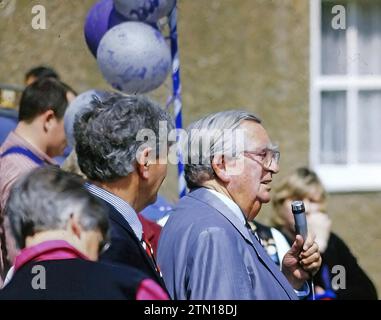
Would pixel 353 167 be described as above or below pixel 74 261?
above

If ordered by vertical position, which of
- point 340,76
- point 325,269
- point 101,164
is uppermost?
point 340,76

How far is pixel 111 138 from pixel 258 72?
4.81 m

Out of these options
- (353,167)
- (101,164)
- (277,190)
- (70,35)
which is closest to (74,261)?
(101,164)

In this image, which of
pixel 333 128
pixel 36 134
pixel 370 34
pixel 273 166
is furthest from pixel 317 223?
pixel 370 34

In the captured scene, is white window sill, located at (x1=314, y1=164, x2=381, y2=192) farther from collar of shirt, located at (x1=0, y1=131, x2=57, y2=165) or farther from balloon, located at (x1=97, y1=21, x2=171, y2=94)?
collar of shirt, located at (x1=0, y1=131, x2=57, y2=165)

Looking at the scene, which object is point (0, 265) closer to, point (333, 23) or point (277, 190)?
point (277, 190)

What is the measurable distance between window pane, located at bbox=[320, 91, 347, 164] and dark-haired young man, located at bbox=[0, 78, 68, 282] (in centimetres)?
356

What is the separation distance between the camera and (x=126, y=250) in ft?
11.6

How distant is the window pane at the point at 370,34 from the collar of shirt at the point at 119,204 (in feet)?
18.0

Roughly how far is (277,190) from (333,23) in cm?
311

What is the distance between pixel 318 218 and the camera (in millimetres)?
6016

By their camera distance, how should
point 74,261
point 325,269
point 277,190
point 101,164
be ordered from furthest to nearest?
1. point 277,190
2. point 325,269
3. point 101,164
4. point 74,261

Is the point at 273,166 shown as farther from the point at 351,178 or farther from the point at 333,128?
the point at 333,128

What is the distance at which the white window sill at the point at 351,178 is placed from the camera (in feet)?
28.4
